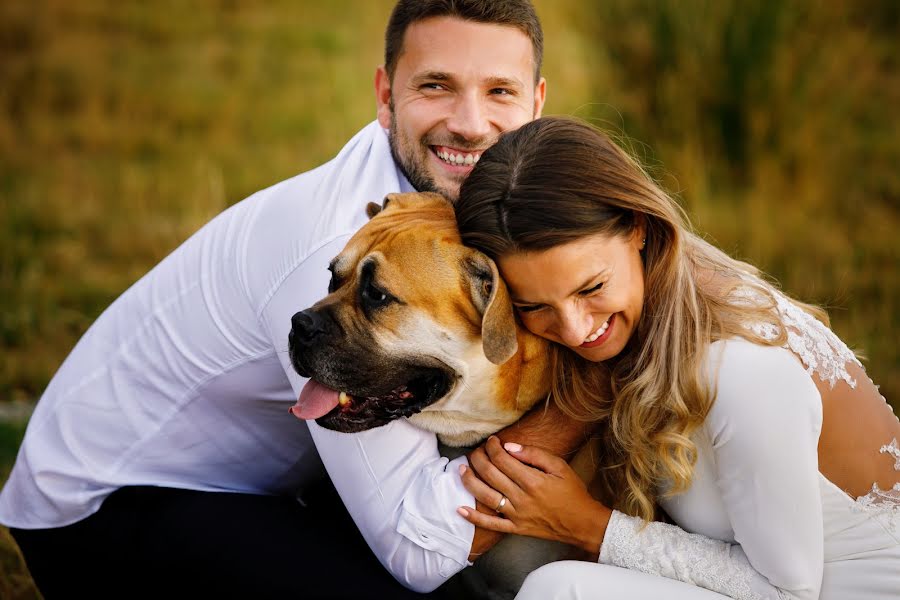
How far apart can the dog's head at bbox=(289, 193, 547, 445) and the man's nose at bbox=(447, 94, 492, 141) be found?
0.55m

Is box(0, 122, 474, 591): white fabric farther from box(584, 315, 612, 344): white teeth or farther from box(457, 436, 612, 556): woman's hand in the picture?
box(584, 315, 612, 344): white teeth

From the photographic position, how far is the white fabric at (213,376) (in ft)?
9.68

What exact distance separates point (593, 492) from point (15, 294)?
421 centimetres

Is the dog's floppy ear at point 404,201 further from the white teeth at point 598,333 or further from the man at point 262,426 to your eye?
the white teeth at point 598,333

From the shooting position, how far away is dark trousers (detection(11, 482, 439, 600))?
2.96m

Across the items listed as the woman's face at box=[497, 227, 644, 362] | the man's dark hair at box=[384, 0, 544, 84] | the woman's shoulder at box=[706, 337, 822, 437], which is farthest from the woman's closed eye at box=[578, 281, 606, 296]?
the man's dark hair at box=[384, 0, 544, 84]

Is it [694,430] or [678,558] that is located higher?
[694,430]

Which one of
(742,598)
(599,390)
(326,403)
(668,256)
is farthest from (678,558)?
(326,403)

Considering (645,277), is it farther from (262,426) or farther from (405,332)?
(262,426)

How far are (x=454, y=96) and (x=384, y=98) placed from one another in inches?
16.1

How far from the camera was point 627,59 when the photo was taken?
6.52 metres

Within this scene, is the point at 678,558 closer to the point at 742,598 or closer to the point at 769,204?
the point at 742,598

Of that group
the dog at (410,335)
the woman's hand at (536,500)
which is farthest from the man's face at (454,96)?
the woman's hand at (536,500)

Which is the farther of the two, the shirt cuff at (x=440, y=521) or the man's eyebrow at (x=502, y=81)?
the man's eyebrow at (x=502, y=81)
